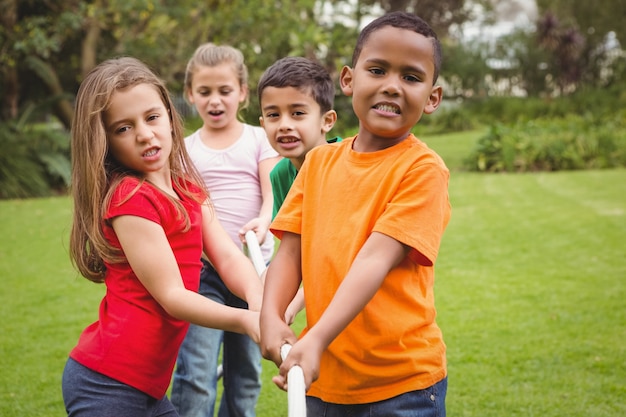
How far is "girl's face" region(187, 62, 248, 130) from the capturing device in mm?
3295

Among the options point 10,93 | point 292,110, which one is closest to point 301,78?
point 292,110

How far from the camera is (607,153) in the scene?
561 inches

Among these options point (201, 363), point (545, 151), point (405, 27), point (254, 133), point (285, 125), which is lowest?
point (545, 151)

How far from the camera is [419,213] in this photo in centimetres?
177

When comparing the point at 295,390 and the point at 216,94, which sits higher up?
the point at 216,94

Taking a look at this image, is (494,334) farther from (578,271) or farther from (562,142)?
(562,142)

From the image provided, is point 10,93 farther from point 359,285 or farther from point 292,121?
point 359,285

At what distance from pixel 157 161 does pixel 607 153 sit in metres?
13.6

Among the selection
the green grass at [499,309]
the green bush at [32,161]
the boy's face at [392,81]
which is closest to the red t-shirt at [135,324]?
the boy's face at [392,81]

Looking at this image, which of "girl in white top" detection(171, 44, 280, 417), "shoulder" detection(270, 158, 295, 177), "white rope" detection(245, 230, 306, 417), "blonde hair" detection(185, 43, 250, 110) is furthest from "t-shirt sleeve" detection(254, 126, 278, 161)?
"white rope" detection(245, 230, 306, 417)

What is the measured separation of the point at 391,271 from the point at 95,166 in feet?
2.75

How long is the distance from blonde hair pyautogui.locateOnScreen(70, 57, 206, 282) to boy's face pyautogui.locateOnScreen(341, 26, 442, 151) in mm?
621

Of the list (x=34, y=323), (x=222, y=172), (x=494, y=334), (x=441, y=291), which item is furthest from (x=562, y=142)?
(x=222, y=172)

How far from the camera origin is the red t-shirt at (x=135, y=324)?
77.0 inches
